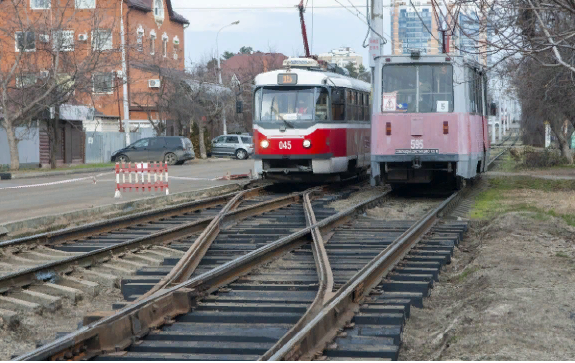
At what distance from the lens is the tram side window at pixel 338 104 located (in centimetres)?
2208

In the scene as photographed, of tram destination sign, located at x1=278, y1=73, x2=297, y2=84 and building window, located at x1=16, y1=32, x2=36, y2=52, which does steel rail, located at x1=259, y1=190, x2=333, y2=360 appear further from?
building window, located at x1=16, y1=32, x2=36, y2=52

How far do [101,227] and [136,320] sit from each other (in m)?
7.31

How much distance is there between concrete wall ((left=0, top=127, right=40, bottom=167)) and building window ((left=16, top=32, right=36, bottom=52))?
5.27 m

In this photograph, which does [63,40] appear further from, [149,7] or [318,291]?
[318,291]

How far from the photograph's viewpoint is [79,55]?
1737 inches

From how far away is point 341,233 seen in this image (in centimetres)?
1338

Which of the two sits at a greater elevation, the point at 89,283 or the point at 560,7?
the point at 560,7

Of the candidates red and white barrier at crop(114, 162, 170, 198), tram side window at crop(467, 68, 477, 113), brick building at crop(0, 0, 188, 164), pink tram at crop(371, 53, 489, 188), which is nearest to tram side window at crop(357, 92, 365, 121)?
tram side window at crop(467, 68, 477, 113)

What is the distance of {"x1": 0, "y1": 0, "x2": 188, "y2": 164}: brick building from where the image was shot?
120ft

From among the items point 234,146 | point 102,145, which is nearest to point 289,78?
point 102,145

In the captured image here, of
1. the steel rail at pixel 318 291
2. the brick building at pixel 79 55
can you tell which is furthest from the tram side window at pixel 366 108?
the brick building at pixel 79 55

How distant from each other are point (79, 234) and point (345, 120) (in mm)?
11221

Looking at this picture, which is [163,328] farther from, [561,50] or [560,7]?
[561,50]

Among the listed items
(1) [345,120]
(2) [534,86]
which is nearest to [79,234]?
(1) [345,120]
